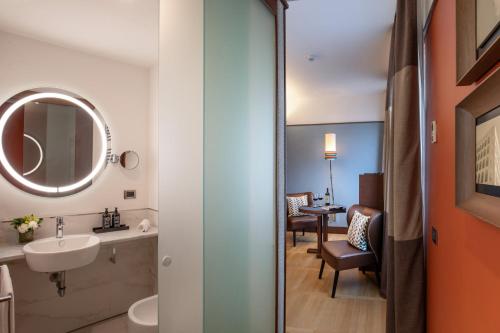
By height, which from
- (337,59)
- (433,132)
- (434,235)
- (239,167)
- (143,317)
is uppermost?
(337,59)

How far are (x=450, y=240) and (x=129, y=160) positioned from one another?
265cm

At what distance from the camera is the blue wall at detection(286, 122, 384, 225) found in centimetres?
540

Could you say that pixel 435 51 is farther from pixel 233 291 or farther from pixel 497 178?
pixel 233 291

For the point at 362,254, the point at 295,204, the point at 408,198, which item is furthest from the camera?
the point at 295,204

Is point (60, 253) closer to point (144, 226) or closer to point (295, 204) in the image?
point (144, 226)

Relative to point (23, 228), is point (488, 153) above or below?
above

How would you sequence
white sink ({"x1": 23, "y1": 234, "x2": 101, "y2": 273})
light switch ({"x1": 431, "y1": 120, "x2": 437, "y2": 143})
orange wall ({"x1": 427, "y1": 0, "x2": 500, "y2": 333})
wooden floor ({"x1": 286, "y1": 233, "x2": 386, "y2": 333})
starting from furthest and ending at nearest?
wooden floor ({"x1": 286, "y1": 233, "x2": 386, "y2": 333}) → white sink ({"x1": 23, "y1": 234, "x2": 101, "y2": 273}) → light switch ({"x1": 431, "y1": 120, "x2": 437, "y2": 143}) → orange wall ({"x1": 427, "y1": 0, "x2": 500, "y2": 333})

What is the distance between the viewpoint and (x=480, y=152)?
0.79 metres

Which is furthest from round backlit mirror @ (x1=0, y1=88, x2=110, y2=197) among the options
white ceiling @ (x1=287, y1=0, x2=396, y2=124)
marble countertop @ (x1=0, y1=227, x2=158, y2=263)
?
white ceiling @ (x1=287, y1=0, x2=396, y2=124)

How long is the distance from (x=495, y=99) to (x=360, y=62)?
11.4 feet

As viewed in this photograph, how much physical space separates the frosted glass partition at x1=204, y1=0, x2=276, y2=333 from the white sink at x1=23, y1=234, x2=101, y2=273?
1.23 meters

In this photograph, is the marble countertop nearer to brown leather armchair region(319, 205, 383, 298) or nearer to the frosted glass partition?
the frosted glass partition

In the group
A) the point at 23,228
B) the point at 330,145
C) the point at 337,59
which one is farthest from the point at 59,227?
the point at 330,145

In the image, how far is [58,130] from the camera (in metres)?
2.49
